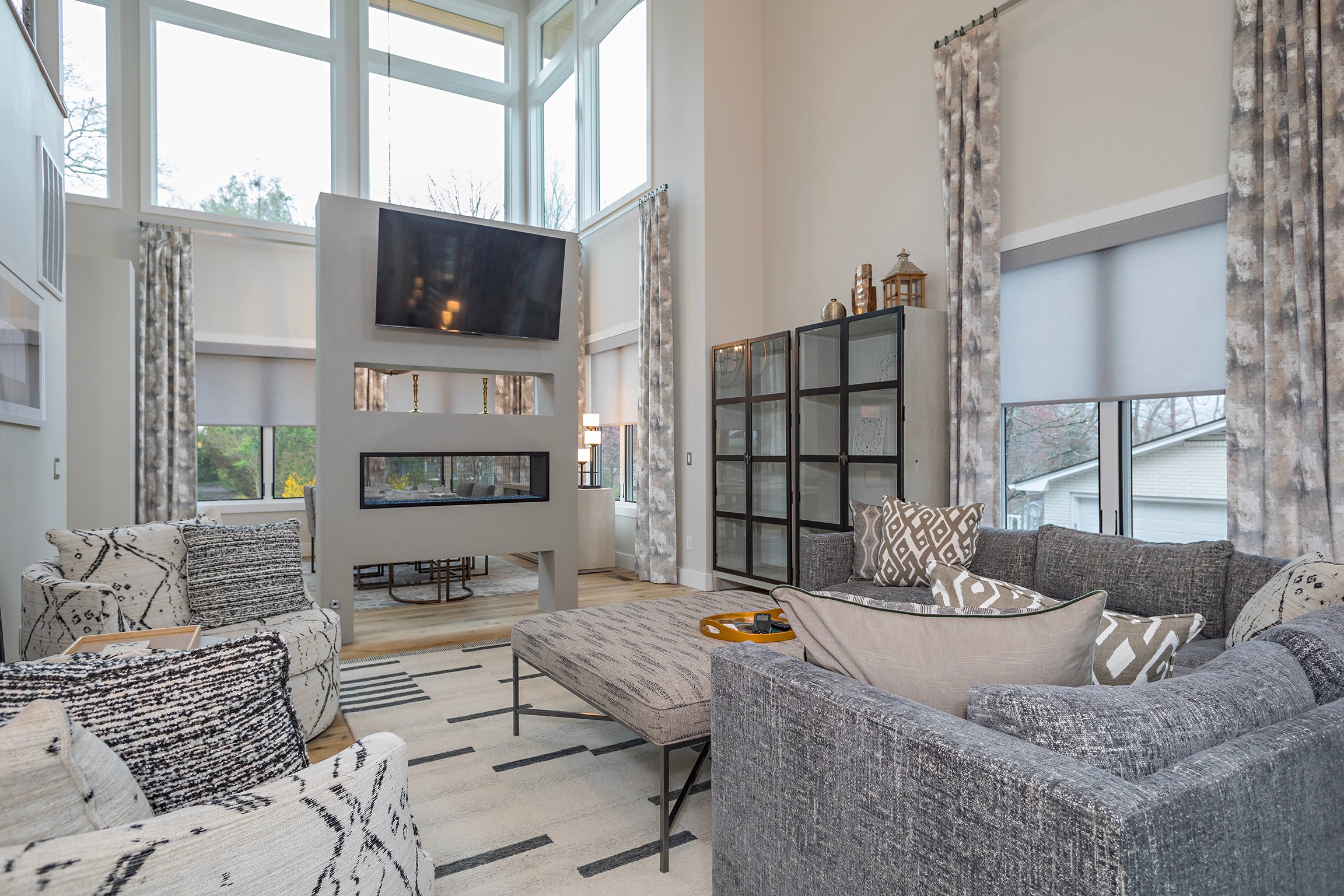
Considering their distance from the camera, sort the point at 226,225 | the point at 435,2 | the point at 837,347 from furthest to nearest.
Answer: the point at 435,2
the point at 226,225
the point at 837,347

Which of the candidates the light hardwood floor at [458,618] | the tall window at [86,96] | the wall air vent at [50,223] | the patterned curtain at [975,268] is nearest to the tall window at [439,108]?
the tall window at [86,96]

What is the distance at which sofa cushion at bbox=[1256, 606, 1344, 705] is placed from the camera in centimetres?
118

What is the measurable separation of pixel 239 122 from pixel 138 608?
20.6 feet

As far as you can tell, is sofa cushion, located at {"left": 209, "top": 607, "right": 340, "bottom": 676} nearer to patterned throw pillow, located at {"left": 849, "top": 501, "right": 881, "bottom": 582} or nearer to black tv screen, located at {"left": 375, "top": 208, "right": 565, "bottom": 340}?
black tv screen, located at {"left": 375, "top": 208, "right": 565, "bottom": 340}

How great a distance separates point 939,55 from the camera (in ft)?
13.6

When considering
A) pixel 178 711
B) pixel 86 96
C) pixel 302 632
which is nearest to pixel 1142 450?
pixel 302 632

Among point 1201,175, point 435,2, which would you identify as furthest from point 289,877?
point 435,2

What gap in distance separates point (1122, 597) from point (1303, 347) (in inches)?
47.2

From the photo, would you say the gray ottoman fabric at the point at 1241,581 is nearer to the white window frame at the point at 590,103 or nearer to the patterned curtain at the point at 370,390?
the white window frame at the point at 590,103

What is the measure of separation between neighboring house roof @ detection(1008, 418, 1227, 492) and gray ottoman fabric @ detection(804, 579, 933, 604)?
45.0 inches

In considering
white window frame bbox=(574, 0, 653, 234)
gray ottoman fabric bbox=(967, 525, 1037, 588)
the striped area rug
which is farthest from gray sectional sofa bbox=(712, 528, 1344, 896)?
white window frame bbox=(574, 0, 653, 234)

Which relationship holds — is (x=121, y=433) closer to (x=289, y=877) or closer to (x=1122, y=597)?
(x=289, y=877)

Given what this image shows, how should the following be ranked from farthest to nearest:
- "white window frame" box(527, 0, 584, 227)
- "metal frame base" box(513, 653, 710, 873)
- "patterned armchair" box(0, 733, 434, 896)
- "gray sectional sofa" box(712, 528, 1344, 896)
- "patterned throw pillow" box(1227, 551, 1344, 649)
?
"white window frame" box(527, 0, 584, 227) < "metal frame base" box(513, 653, 710, 873) < "patterned throw pillow" box(1227, 551, 1344, 649) < "gray sectional sofa" box(712, 528, 1344, 896) < "patterned armchair" box(0, 733, 434, 896)

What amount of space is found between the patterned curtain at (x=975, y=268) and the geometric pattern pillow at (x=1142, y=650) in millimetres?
2683
